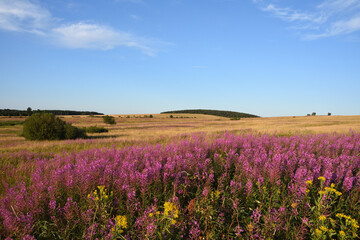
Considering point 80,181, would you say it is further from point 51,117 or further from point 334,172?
point 51,117

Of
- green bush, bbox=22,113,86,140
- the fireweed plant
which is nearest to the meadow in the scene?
the fireweed plant

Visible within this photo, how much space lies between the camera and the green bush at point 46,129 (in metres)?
18.8

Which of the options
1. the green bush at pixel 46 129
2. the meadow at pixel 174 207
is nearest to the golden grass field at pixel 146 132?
the green bush at pixel 46 129

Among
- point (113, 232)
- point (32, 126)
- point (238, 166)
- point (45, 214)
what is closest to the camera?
point (113, 232)

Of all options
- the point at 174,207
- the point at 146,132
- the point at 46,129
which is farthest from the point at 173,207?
the point at 146,132

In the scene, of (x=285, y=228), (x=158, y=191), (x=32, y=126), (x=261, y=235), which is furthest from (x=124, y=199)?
(x=32, y=126)

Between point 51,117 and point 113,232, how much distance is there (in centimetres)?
2108

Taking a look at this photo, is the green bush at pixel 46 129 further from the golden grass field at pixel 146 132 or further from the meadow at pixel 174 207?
the meadow at pixel 174 207

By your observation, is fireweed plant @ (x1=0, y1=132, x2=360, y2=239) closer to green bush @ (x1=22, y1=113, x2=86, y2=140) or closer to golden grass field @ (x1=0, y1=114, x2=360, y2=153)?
golden grass field @ (x1=0, y1=114, x2=360, y2=153)

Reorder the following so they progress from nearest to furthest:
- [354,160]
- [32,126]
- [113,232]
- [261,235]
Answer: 1. [113,232]
2. [261,235]
3. [354,160]
4. [32,126]

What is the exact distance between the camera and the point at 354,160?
491cm

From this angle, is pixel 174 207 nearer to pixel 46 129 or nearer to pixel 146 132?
pixel 46 129

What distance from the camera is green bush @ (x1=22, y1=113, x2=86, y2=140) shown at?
61.6ft

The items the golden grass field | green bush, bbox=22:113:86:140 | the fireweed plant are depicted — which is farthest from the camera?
green bush, bbox=22:113:86:140
